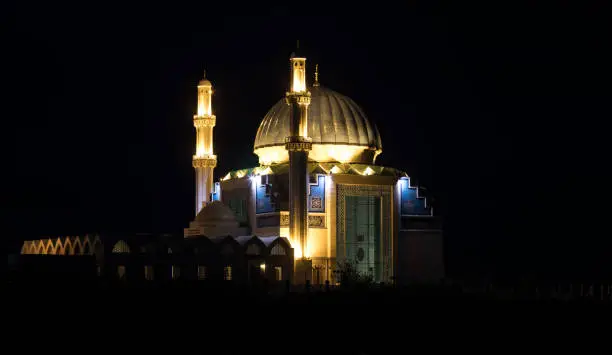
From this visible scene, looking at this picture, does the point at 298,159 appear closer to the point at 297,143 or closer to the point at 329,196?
the point at 297,143

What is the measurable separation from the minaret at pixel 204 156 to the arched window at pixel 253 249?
5.80m

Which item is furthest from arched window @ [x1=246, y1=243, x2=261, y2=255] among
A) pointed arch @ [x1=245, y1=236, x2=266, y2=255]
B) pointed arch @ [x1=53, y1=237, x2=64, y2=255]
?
pointed arch @ [x1=53, y1=237, x2=64, y2=255]

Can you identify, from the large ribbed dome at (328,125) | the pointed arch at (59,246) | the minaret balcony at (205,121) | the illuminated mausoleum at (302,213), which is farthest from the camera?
the minaret balcony at (205,121)

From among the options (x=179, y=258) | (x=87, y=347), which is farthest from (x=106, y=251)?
(x=87, y=347)

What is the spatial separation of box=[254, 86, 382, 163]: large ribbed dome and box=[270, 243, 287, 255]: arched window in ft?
16.9

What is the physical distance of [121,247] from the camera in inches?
1790

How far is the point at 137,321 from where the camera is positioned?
33.8 m

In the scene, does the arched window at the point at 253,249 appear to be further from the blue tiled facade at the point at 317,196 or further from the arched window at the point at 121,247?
the arched window at the point at 121,247

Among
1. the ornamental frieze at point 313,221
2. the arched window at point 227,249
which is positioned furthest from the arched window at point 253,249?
the ornamental frieze at point 313,221

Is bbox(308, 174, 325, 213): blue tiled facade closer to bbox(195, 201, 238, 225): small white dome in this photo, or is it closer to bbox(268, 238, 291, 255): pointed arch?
bbox(268, 238, 291, 255): pointed arch

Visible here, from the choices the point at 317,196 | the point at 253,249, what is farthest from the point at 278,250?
the point at 317,196

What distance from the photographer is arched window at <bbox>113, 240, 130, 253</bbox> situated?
148 feet

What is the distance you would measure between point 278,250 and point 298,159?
10.3ft

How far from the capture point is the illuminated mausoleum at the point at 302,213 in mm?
45875
